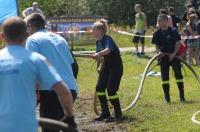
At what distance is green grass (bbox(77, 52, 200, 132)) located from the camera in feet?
27.4

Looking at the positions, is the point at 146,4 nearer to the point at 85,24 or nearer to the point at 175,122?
the point at 85,24

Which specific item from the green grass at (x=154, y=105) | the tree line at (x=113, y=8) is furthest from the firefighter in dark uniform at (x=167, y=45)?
the tree line at (x=113, y=8)

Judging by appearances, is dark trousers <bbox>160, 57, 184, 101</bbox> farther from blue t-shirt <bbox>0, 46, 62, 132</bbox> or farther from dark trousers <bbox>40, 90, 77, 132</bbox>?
blue t-shirt <bbox>0, 46, 62, 132</bbox>

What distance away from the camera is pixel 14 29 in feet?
13.9

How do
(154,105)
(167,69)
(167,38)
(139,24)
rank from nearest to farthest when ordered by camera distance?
(154,105) → (167,38) → (167,69) → (139,24)

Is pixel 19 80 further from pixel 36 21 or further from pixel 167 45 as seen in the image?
pixel 167 45

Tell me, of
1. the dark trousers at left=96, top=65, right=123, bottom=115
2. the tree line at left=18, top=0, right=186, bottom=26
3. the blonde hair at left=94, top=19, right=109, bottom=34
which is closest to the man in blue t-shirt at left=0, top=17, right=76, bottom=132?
the blonde hair at left=94, top=19, right=109, bottom=34

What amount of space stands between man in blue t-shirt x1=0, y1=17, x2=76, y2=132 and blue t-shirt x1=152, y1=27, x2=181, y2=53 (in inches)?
250

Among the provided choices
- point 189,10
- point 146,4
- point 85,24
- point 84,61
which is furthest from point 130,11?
point 189,10

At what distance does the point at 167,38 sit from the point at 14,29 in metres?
6.56

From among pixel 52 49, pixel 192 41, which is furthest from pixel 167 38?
pixel 192 41

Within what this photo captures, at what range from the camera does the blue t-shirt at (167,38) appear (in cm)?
1037

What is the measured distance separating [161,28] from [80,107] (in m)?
2.31

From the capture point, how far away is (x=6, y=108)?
422 centimetres
